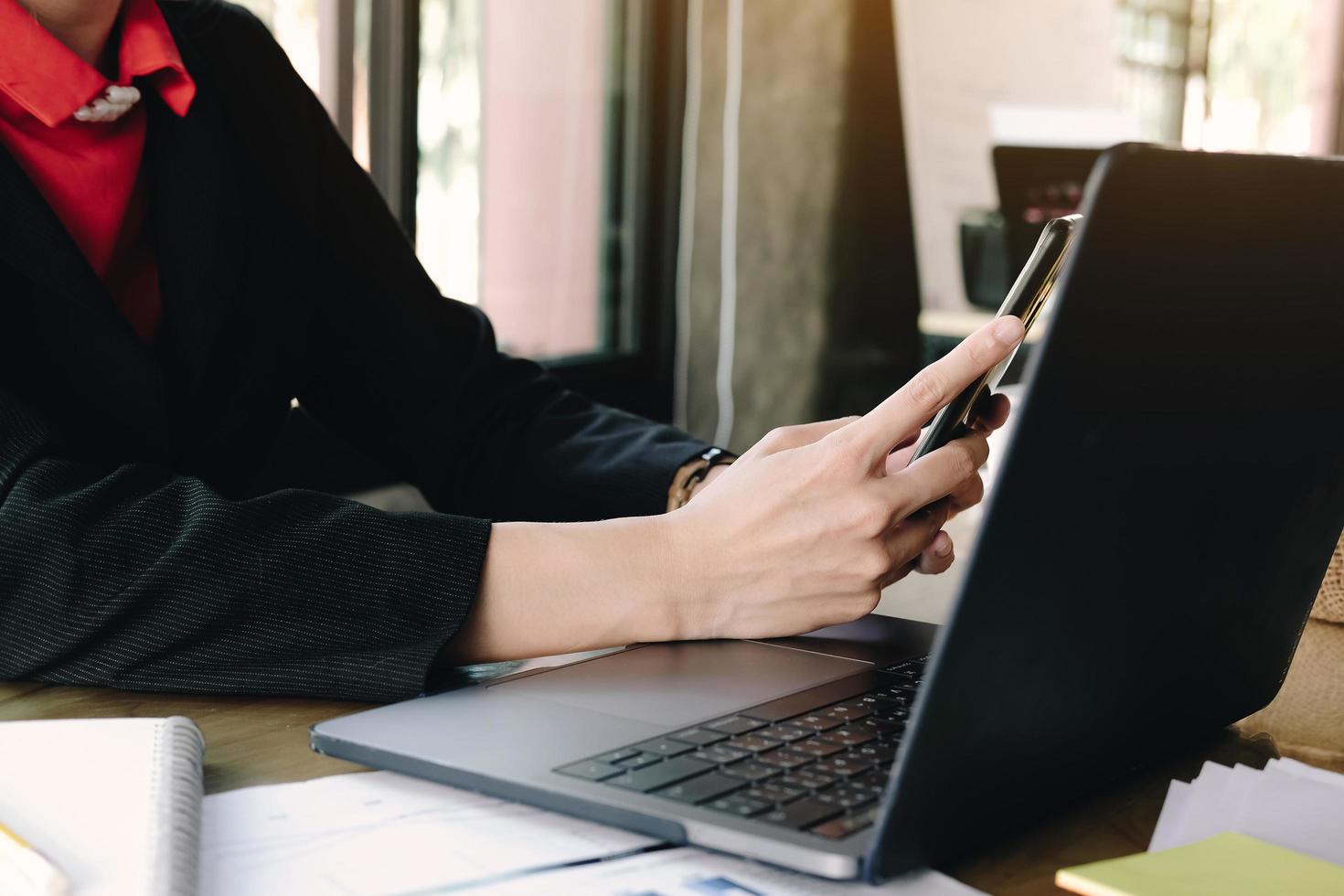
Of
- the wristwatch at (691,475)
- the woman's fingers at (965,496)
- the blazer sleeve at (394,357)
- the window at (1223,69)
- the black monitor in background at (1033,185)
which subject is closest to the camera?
the woman's fingers at (965,496)

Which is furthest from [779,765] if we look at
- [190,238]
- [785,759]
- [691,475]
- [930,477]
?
[190,238]

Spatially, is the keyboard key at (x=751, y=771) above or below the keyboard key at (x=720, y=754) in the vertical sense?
above

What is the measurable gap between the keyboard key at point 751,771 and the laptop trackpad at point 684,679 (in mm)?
57

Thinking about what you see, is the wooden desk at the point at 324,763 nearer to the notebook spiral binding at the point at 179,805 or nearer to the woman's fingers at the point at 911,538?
the notebook spiral binding at the point at 179,805

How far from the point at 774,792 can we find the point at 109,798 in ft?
0.78

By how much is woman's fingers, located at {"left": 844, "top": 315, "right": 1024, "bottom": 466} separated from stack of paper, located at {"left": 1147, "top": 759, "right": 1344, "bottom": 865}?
20 centimetres

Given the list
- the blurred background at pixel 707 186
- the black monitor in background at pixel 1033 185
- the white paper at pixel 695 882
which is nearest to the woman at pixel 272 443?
the white paper at pixel 695 882

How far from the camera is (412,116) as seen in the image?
2.54 m

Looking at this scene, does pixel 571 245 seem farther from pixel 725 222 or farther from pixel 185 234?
pixel 185 234

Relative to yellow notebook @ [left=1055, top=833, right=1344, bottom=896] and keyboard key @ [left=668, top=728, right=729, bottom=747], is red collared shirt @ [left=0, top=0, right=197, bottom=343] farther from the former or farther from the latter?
yellow notebook @ [left=1055, top=833, right=1344, bottom=896]

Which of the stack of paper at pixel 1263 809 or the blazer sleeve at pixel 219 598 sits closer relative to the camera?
the stack of paper at pixel 1263 809

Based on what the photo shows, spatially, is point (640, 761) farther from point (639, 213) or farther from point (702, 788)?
point (639, 213)

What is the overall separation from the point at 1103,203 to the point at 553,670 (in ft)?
1.24

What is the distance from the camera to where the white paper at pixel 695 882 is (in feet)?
1.44
